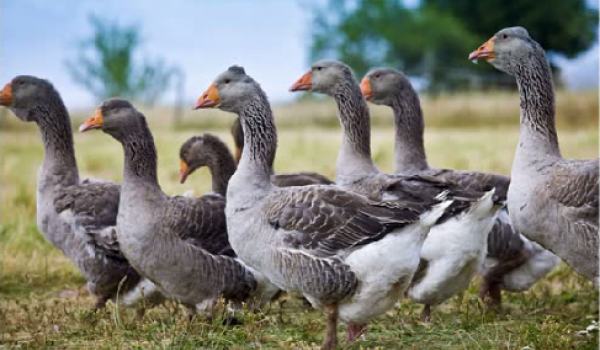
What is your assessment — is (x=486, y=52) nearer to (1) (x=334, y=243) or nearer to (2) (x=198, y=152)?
(1) (x=334, y=243)

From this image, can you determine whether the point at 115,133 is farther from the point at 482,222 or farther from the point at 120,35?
the point at 120,35

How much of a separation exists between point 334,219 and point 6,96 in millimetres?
Answer: 3958

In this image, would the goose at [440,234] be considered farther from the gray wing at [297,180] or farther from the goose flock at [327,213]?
the gray wing at [297,180]

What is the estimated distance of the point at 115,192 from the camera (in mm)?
7301

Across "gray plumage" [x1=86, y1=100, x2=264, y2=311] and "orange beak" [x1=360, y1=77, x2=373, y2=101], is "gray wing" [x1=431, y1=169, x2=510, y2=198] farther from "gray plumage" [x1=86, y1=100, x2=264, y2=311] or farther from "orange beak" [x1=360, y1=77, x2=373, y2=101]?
"gray plumage" [x1=86, y1=100, x2=264, y2=311]

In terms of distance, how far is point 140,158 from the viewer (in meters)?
6.71

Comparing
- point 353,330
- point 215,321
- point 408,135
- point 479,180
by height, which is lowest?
point 353,330

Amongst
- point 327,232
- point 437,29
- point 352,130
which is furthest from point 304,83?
point 437,29

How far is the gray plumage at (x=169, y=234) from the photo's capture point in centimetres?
632

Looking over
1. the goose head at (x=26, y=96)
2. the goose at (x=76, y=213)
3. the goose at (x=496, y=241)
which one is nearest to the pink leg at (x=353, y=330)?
the goose at (x=496, y=241)

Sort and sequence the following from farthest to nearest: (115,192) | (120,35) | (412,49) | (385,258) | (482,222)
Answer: (412,49)
(120,35)
(115,192)
(482,222)
(385,258)

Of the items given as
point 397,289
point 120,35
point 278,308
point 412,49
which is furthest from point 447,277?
point 412,49

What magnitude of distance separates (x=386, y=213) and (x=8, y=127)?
22.4 m

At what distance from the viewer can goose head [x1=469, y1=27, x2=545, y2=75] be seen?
6246 mm
